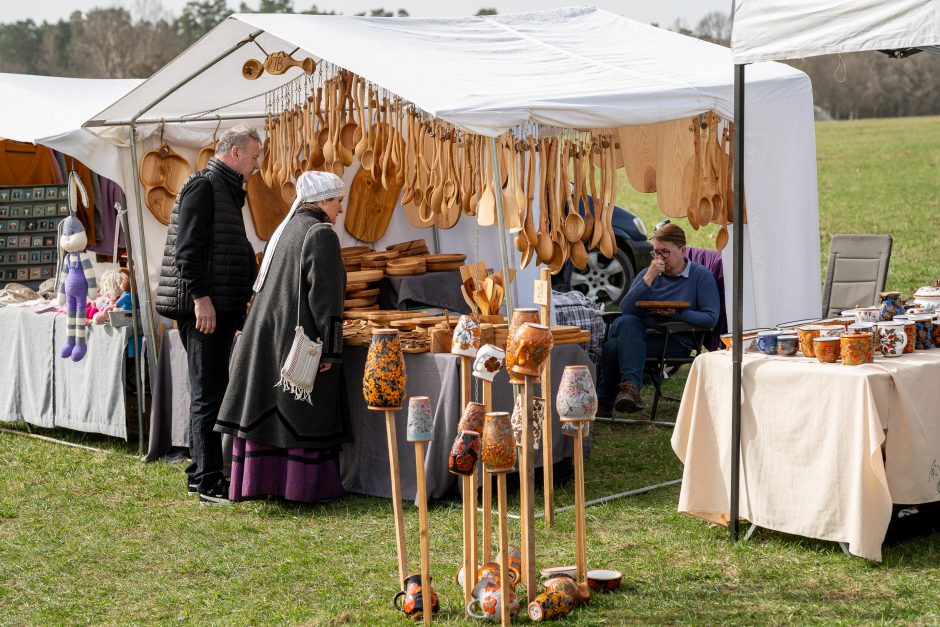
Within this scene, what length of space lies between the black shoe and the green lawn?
822 cm

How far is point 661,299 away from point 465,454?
11.9 feet

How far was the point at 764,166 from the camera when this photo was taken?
5195 mm

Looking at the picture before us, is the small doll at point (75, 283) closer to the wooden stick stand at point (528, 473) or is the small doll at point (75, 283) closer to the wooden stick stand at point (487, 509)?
the wooden stick stand at point (487, 509)

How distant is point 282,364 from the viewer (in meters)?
4.89

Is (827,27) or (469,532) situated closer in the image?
(469,532)

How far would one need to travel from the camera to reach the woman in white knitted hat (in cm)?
482

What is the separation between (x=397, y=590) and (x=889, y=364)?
184cm

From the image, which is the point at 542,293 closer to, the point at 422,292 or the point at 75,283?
the point at 422,292

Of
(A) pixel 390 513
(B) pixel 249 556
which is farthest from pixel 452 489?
(B) pixel 249 556

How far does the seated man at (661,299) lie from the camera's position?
6551 millimetres

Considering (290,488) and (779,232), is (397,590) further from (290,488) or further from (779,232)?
(779,232)

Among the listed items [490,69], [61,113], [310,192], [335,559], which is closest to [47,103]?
[61,113]

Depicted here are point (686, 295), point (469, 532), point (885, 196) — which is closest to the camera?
point (469, 532)

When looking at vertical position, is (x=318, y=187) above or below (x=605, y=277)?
above
